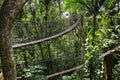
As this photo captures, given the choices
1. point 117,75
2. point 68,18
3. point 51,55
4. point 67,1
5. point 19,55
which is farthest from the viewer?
point 68,18

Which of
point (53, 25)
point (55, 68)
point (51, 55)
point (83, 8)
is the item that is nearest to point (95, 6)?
point (83, 8)

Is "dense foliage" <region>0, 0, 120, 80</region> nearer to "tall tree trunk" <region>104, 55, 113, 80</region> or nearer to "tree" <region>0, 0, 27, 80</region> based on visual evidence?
"tall tree trunk" <region>104, 55, 113, 80</region>

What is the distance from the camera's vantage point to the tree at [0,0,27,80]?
372cm

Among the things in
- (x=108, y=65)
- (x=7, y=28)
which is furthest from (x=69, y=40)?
(x=7, y=28)

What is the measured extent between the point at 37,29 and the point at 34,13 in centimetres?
99

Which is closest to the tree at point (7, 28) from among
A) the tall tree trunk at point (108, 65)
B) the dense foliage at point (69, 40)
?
the dense foliage at point (69, 40)

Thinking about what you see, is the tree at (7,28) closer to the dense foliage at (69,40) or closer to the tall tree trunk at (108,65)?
the dense foliage at (69,40)

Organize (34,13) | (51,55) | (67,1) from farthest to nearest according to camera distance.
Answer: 1. (34,13)
2. (51,55)
3. (67,1)

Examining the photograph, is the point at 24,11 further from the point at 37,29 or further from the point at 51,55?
the point at 51,55

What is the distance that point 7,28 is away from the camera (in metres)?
3.78

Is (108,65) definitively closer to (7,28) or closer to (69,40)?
(7,28)

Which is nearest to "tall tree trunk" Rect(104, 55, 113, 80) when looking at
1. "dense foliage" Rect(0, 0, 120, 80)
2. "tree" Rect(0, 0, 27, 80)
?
"dense foliage" Rect(0, 0, 120, 80)

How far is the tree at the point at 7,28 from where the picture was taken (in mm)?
3717

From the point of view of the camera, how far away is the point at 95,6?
21.9 feet
